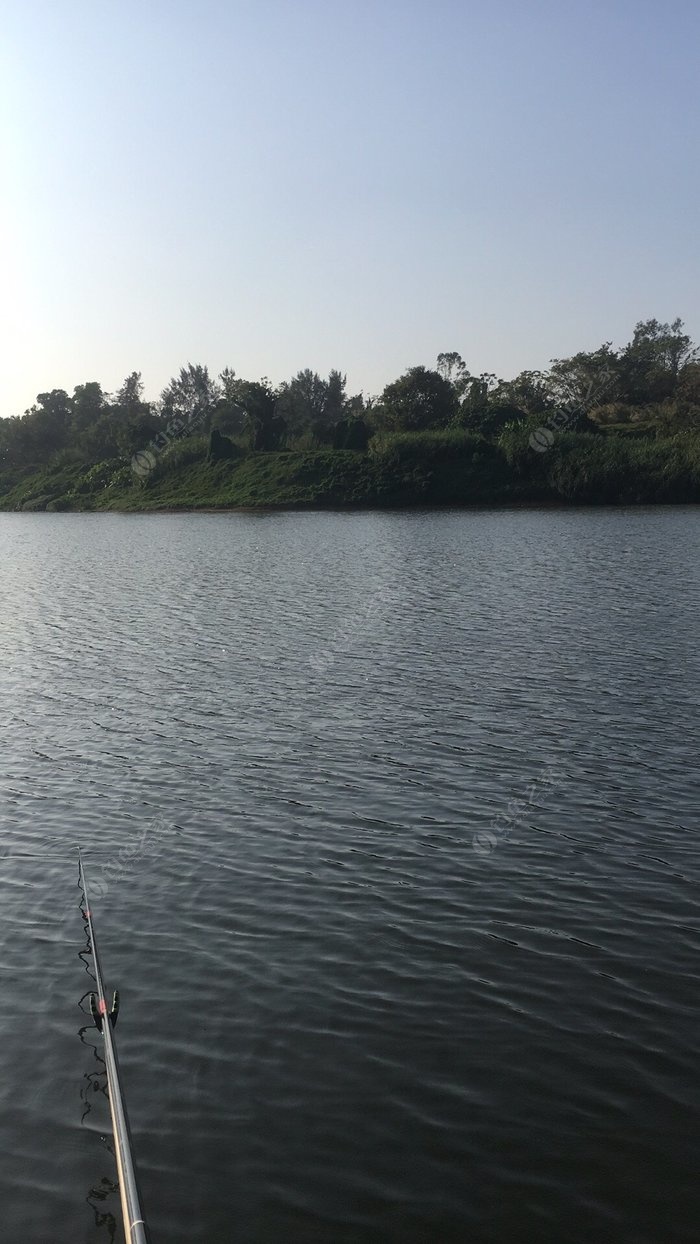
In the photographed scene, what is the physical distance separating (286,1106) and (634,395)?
163263 millimetres

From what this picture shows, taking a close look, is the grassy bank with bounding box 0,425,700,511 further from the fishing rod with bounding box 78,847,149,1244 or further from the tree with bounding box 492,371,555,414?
the fishing rod with bounding box 78,847,149,1244

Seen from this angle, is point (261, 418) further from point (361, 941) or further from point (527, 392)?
point (361, 941)

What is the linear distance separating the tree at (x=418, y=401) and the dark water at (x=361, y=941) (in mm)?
124042

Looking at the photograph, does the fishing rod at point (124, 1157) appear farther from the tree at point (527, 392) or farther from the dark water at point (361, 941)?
the tree at point (527, 392)

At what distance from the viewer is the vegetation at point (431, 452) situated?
116188 mm

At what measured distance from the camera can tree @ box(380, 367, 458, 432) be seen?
15414 centimetres

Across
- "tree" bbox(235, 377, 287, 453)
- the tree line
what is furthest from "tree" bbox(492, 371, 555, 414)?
"tree" bbox(235, 377, 287, 453)

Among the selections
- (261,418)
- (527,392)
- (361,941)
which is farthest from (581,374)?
(361,941)

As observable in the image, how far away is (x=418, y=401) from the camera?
156250 mm

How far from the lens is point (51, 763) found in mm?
22203

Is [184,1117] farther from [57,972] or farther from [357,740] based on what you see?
[357,740]

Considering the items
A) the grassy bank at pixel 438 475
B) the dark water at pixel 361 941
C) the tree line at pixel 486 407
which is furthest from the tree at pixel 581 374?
the dark water at pixel 361 941

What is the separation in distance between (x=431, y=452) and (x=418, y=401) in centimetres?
3270

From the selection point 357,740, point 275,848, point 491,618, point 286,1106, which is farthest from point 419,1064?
point 491,618
